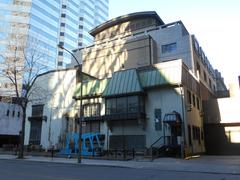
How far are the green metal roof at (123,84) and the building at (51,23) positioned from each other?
143ft

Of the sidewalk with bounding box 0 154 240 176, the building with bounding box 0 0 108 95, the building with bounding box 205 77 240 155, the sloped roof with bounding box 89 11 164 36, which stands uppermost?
the building with bounding box 0 0 108 95

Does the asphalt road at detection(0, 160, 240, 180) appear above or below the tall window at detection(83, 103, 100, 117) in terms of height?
below

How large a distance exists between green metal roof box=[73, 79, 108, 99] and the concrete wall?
1.36 metres

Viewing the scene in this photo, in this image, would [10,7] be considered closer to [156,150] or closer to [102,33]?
[102,33]

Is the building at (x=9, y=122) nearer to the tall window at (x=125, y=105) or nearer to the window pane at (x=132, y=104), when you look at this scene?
the tall window at (x=125, y=105)

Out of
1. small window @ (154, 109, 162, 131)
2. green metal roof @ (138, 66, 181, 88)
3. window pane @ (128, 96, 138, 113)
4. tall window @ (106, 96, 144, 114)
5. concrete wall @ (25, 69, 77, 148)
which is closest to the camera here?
green metal roof @ (138, 66, 181, 88)

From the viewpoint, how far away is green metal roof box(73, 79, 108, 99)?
32.4 metres

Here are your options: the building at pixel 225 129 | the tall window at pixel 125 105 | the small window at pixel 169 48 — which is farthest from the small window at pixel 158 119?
the small window at pixel 169 48

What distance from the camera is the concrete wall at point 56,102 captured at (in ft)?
115

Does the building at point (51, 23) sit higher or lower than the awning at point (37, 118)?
higher

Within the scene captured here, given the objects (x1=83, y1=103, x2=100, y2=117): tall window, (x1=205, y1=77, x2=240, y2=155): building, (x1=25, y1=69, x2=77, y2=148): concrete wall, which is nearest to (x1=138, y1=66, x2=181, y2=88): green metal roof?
(x1=83, y1=103, x2=100, y2=117): tall window

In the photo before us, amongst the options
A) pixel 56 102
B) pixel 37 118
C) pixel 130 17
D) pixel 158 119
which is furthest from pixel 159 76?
pixel 130 17

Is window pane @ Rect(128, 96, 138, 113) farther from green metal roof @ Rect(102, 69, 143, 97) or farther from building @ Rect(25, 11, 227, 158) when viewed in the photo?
green metal roof @ Rect(102, 69, 143, 97)

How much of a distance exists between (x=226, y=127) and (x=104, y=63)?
23.2 metres
